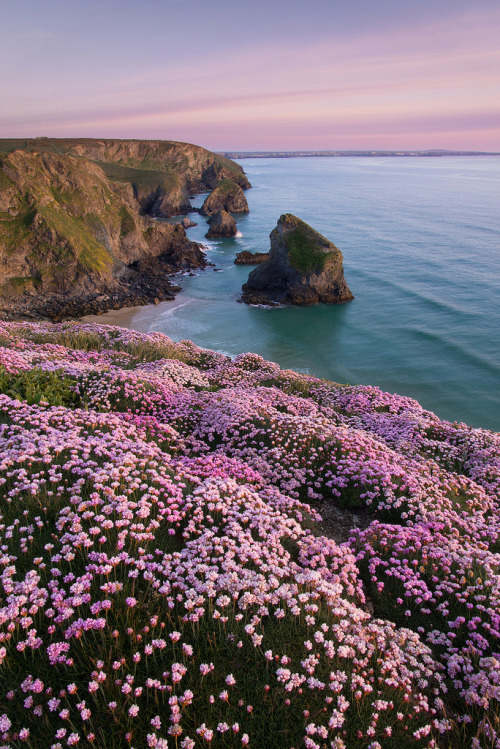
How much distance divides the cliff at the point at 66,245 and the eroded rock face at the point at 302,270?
11829mm

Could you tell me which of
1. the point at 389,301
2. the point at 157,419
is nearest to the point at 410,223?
the point at 389,301

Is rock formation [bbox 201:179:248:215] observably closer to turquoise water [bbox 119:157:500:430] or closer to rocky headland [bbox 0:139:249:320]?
turquoise water [bbox 119:157:500:430]

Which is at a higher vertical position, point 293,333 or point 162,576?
point 162,576

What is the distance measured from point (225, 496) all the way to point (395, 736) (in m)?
3.17

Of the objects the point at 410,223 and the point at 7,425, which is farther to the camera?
the point at 410,223

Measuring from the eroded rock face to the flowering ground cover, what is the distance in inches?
1456

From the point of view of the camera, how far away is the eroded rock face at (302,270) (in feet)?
143

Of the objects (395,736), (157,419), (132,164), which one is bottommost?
(157,419)

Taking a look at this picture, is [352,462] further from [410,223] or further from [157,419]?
[410,223]

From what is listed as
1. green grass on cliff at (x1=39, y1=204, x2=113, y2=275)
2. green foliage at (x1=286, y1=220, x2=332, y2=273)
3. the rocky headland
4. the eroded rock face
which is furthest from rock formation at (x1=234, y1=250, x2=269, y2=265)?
green grass on cliff at (x1=39, y1=204, x2=113, y2=275)

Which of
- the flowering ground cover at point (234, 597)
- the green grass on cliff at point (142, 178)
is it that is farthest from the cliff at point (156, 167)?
the flowering ground cover at point (234, 597)

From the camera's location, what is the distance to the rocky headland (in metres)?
37.7

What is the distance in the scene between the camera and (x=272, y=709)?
319 cm

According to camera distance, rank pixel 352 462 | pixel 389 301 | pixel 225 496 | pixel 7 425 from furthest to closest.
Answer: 1. pixel 389 301
2. pixel 352 462
3. pixel 7 425
4. pixel 225 496
